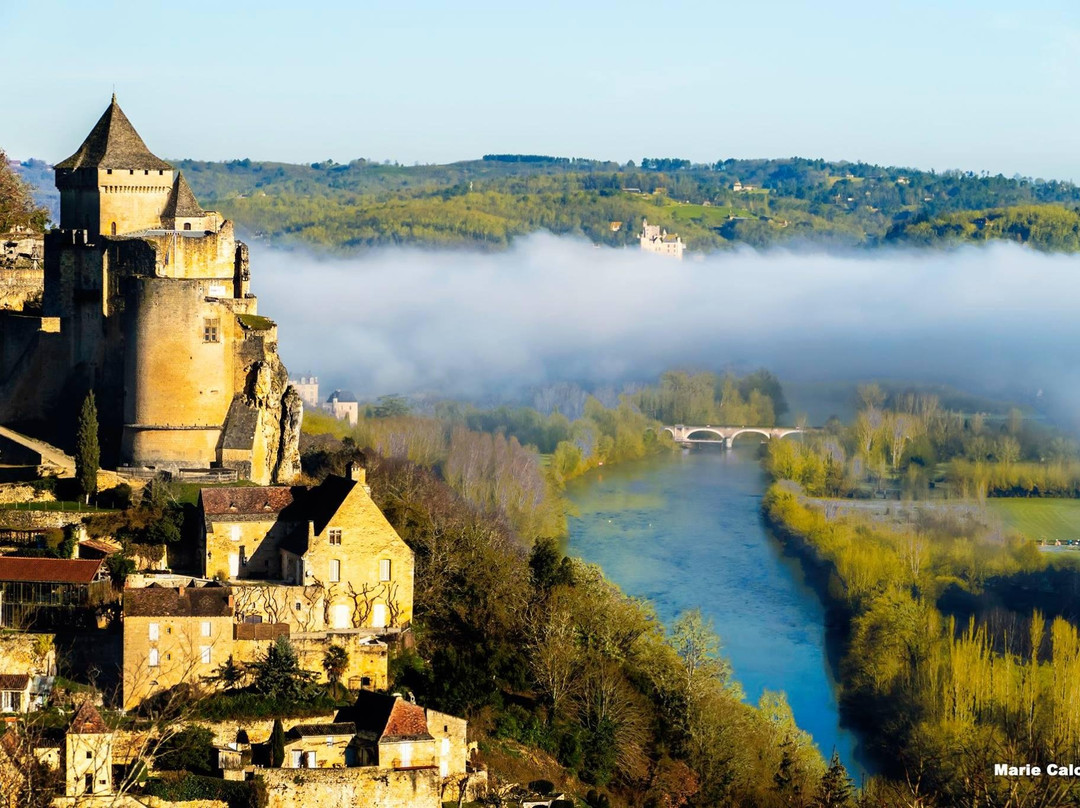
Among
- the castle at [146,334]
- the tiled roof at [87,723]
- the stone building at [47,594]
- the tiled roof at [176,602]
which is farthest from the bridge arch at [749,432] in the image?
the tiled roof at [87,723]

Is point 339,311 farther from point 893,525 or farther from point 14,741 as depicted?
point 14,741

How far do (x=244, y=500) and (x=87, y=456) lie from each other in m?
3.16

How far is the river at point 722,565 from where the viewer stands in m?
48.2

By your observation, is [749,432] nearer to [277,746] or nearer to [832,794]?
[832,794]

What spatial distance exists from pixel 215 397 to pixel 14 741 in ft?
37.0

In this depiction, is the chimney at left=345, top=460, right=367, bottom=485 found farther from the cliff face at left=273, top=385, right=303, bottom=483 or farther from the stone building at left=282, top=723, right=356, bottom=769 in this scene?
the stone building at left=282, top=723, right=356, bottom=769

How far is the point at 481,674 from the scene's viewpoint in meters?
29.8

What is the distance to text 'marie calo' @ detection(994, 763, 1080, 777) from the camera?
109 ft

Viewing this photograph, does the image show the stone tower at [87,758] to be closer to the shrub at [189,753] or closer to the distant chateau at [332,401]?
the shrub at [189,753]

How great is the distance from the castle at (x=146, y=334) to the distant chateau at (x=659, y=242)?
444ft

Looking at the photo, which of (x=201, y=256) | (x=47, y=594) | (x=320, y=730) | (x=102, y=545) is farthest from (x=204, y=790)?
(x=201, y=256)

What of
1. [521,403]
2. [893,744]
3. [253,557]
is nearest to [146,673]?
[253,557]

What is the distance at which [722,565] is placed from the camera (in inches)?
2484

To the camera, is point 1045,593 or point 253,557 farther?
point 1045,593
